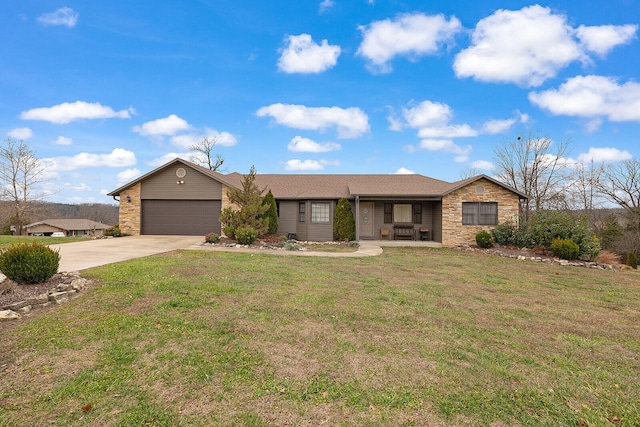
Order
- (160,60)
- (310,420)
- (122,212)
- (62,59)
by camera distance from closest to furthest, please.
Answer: (310,420), (62,59), (160,60), (122,212)

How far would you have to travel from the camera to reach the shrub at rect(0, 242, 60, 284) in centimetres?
554

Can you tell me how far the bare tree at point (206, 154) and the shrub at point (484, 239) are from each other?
25646 mm

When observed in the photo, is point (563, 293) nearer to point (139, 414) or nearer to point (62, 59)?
point (139, 414)

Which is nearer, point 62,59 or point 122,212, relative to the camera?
point 62,59

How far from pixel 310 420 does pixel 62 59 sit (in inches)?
677

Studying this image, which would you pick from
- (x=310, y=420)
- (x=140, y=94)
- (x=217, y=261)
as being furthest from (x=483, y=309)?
(x=140, y=94)

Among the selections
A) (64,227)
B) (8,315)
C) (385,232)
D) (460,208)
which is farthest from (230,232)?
(64,227)

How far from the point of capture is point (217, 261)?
29.8ft

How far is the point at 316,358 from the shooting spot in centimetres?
341

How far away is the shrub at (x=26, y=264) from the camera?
554 centimetres

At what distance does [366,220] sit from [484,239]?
6.18 metres

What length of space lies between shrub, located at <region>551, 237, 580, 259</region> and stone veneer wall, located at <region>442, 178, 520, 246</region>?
3705mm

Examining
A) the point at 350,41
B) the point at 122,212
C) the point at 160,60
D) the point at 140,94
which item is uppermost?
the point at 350,41

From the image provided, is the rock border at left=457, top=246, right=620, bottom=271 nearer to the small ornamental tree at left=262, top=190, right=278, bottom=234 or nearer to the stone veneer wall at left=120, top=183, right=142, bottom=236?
the small ornamental tree at left=262, top=190, right=278, bottom=234
